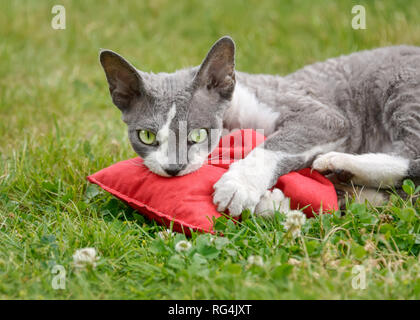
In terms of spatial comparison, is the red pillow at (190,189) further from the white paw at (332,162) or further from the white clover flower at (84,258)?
the white clover flower at (84,258)

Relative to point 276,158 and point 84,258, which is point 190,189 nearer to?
point 276,158

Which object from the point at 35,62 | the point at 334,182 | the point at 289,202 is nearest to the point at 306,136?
the point at 334,182

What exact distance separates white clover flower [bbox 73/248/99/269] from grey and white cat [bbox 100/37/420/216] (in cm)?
58

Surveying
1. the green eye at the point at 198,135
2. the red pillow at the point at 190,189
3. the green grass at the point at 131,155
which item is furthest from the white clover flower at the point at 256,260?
the green eye at the point at 198,135

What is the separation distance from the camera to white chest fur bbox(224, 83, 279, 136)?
9.07 feet

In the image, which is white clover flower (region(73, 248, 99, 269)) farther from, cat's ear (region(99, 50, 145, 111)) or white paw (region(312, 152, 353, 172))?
white paw (region(312, 152, 353, 172))

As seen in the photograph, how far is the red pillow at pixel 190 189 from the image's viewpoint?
219 cm

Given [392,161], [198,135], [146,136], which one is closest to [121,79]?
[146,136]

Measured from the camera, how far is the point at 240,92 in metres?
2.81

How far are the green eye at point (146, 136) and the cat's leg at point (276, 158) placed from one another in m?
0.41

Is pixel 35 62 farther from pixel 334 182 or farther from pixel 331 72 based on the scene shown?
pixel 334 182

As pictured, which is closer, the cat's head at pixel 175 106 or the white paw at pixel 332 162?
the cat's head at pixel 175 106

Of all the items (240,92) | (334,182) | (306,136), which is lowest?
(334,182)
